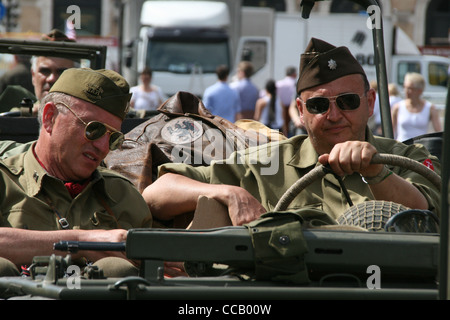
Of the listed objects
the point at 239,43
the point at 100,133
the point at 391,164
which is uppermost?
the point at 391,164

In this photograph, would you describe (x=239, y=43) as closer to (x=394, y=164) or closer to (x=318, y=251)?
(x=394, y=164)

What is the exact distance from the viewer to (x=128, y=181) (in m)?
3.70

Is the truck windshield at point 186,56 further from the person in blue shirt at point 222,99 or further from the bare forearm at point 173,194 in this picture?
the bare forearm at point 173,194

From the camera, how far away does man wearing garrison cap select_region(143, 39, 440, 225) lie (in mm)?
3625

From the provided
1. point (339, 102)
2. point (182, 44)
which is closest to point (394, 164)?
point (339, 102)

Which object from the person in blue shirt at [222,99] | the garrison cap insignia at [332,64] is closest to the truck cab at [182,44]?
the person in blue shirt at [222,99]

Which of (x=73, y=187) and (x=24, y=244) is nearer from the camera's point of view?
(x=24, y=244)

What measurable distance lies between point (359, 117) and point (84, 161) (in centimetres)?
118

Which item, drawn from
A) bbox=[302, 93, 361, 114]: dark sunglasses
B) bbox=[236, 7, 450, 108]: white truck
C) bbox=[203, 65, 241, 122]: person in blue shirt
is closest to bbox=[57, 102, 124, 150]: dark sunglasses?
bbox=[302, 93, 361, 114]: dark sunglasses

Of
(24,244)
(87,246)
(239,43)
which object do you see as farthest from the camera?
(239,43)

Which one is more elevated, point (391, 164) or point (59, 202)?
point (391, 164)

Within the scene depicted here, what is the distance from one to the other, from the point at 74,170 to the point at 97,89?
338mm

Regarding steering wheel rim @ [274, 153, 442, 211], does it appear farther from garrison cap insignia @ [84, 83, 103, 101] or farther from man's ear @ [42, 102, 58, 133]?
man's ear @ [42, 102, 58, 133]
